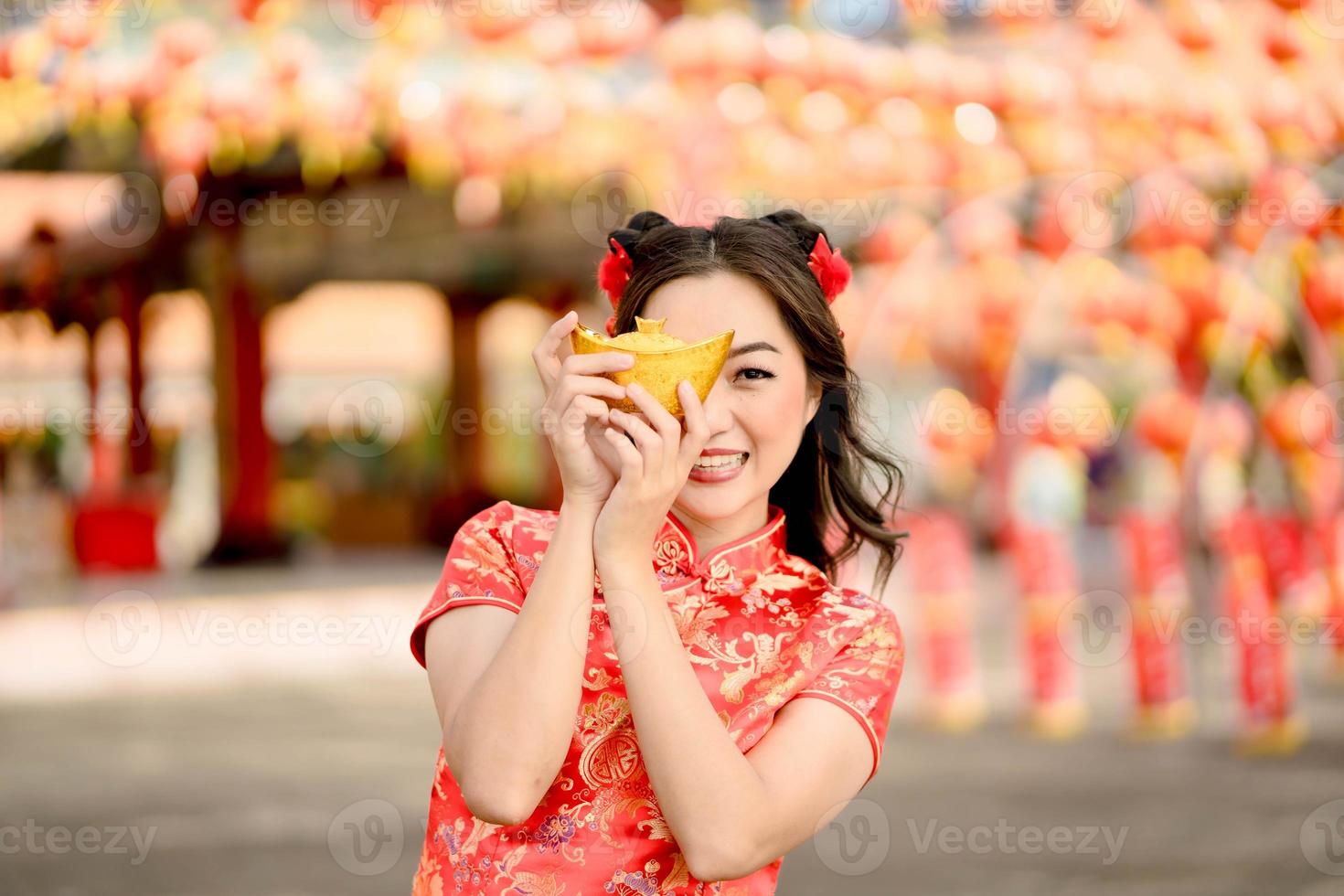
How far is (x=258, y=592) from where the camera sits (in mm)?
11281

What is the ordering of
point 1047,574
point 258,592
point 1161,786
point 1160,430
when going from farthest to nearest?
point 258,592, point 1047,574, point 1160,430, point 1161,786

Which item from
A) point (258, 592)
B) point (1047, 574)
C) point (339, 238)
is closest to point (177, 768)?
point (1047, 574)

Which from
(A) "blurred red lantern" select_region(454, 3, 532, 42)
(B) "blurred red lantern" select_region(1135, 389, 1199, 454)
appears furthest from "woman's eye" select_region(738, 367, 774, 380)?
(B) "blurred red lantern" select_region(1135, 389, 1199, 454)

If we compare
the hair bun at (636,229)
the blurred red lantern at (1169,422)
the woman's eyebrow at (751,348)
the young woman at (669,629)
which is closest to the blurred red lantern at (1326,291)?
the blurred red lantern at (1169,422)

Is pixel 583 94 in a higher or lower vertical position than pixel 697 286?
higher

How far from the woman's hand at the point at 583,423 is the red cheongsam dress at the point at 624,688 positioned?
5.6 inches

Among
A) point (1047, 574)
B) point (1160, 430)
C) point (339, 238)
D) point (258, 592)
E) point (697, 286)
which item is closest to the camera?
point (697, 286)

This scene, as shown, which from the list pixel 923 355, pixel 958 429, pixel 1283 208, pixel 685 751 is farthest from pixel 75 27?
pixel 923 355

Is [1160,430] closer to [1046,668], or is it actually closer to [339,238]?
[1046,668]

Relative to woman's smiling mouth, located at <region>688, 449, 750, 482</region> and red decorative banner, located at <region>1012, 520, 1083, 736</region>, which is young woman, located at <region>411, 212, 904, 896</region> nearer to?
woman's smiling mouth, located at <region>688, 449, 750, 482</region>

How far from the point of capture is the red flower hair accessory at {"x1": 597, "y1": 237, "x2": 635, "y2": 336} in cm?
162

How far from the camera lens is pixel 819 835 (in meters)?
4.46

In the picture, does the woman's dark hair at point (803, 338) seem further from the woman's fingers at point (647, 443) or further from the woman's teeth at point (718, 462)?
the woman's fingers at point (647, 443)

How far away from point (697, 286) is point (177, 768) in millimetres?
4634
